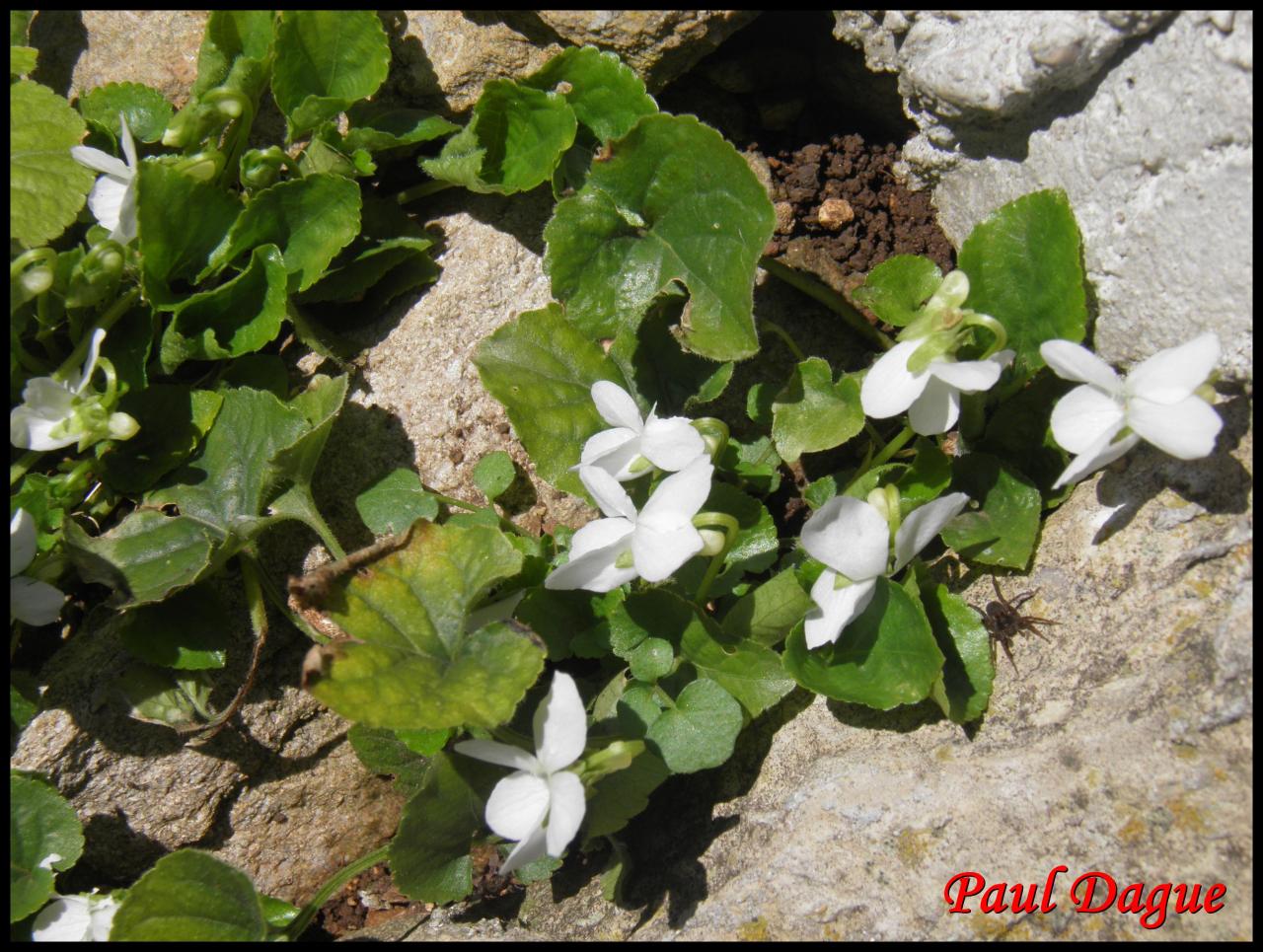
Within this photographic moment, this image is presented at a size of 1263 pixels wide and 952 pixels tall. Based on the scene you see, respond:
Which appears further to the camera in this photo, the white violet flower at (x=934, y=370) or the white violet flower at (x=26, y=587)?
the white violet flower at (x=26, y=587)

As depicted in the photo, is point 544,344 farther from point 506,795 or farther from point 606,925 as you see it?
point 606,925

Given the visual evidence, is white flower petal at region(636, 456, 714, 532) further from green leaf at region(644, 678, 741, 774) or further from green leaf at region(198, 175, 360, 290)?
green leaf at region(198, 175, 360, 290)

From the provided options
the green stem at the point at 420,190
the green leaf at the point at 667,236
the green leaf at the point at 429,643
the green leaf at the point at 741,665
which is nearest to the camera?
the green leaf at the point at 429,643

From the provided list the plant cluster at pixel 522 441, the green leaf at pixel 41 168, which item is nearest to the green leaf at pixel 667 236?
the plant cluster at pixel 522 441

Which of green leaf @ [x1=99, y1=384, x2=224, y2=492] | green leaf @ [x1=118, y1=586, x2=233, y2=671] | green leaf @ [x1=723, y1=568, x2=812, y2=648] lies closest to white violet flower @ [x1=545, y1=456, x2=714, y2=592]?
green leaf @ [x1=723, y1=568, x2=812, y2=648]

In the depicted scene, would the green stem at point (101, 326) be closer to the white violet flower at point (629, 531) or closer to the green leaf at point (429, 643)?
the green leaf at point (429, 643)

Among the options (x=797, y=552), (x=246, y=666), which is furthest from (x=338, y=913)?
(x=797, y=552)
